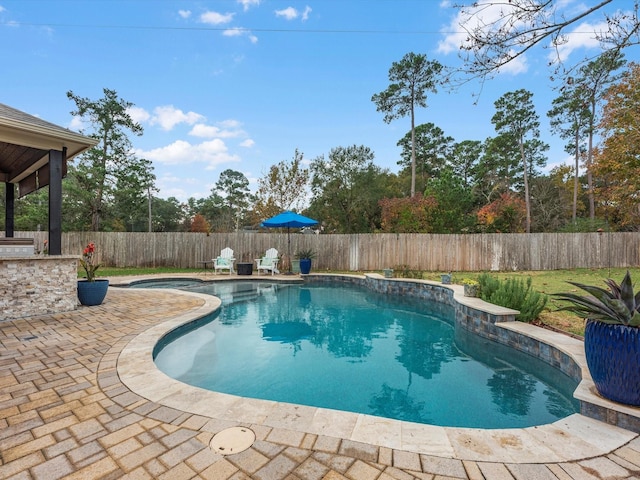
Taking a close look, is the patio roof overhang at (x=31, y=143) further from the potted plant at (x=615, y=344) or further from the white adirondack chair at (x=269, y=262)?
the potted plant at (x=615, y=344)

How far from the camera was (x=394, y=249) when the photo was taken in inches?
468

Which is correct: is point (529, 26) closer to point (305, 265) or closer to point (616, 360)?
point (616, 360)

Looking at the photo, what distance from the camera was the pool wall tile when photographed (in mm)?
2062

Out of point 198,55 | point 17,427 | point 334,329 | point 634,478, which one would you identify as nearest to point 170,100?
point 198,55

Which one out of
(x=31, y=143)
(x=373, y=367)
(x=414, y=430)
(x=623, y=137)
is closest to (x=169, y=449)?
(x=414, y=430)

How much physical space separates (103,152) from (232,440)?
19150 millimetres

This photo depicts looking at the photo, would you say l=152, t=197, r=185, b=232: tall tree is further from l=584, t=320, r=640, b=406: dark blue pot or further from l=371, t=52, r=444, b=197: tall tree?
l=584, t=320, r=640, b=406: dark blue pot

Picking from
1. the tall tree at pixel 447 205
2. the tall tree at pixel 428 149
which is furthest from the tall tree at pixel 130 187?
the tall tree at pixel 428 149

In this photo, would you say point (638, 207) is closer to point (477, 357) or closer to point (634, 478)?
point (477, 357)

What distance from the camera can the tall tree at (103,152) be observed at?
1580 cm

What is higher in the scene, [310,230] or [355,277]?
[310,230]

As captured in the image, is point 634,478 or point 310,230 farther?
point 310,230

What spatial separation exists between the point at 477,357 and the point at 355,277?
6.01 meters

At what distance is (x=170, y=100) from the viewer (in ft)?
39.5
